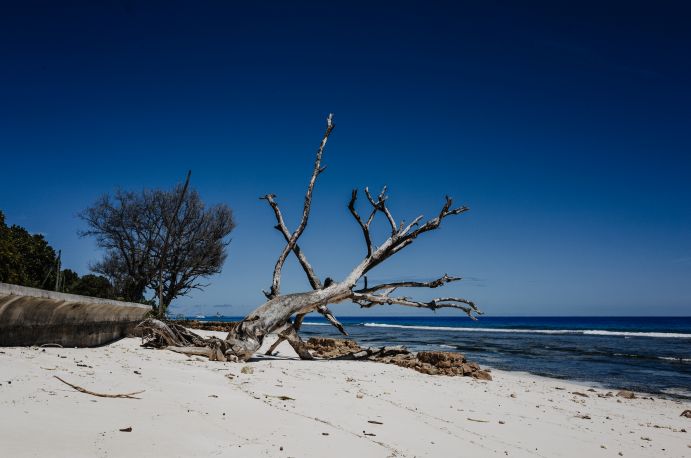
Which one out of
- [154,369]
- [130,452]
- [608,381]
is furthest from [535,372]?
[130,452]

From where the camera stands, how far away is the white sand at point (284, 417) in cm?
237

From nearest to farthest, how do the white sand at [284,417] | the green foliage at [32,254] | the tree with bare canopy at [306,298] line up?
the white sand at [284,417] < the tree with bare canopy at [306,298] < the green foliage at [32,254]

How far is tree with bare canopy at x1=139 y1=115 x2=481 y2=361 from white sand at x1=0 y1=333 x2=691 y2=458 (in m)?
1.43

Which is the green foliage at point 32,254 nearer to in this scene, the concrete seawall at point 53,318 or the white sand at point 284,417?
the concrete seawall at point 53,318

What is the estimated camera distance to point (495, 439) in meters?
4.21

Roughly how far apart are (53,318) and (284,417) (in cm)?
343

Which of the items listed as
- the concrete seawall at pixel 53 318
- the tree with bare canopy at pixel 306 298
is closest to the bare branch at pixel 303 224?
the tree with bare canopy at pixel 306 298

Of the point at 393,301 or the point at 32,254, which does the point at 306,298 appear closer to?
the point at 393,301

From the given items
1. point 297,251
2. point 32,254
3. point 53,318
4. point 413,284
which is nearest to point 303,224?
point 297,251

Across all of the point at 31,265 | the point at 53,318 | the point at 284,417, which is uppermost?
the point at 31,265

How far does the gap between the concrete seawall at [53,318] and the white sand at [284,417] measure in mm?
338

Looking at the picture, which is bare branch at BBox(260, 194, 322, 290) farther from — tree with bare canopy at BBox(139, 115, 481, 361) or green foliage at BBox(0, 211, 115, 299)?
green foliage at BBox(0, 211, 115, 299)

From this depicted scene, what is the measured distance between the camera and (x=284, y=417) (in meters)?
3.55

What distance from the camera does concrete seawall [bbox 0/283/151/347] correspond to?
4305mm
